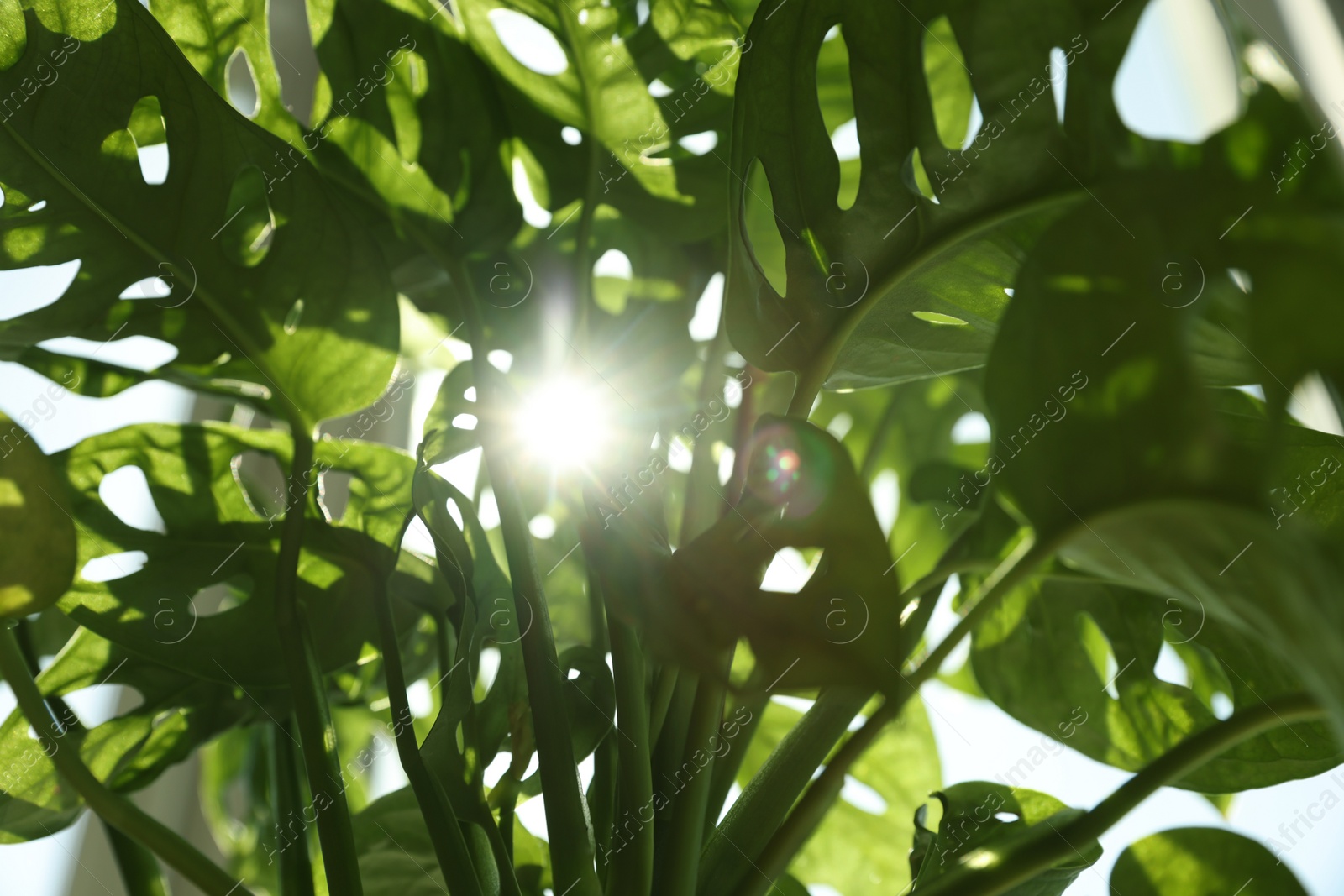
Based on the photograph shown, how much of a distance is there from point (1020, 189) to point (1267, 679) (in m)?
0.30

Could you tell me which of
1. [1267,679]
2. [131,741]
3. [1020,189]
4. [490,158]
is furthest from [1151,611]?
[131,741]

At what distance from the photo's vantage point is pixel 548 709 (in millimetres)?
394

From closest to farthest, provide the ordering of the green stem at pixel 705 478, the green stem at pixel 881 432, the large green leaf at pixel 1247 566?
the large green leaf at pixel 1247 566 < the green stem at pixel 705 478 < the green stem at pixel 881 432

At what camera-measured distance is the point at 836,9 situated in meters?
0.39

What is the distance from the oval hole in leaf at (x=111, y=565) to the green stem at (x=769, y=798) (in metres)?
0.38

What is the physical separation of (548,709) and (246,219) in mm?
339

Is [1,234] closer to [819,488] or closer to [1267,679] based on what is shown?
[819,488]

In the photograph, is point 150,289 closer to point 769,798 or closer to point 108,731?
point 108,731

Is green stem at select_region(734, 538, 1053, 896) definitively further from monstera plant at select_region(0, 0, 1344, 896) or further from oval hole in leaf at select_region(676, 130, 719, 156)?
oval hole in leaf at select_region(676, 130, 719, 156)

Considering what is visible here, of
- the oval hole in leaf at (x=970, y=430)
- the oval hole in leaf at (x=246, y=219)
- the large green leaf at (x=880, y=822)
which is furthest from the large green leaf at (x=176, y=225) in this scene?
the oval hole in leaf at (x=970, y=430)

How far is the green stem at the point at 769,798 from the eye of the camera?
41cm

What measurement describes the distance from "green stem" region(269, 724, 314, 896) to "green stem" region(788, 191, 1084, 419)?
37 cm

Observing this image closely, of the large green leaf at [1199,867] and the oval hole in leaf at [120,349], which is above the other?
the oval hole in leaf at [120,349]

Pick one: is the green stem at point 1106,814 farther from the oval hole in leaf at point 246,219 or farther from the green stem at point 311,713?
the oval hole in leaf at point 246,219
